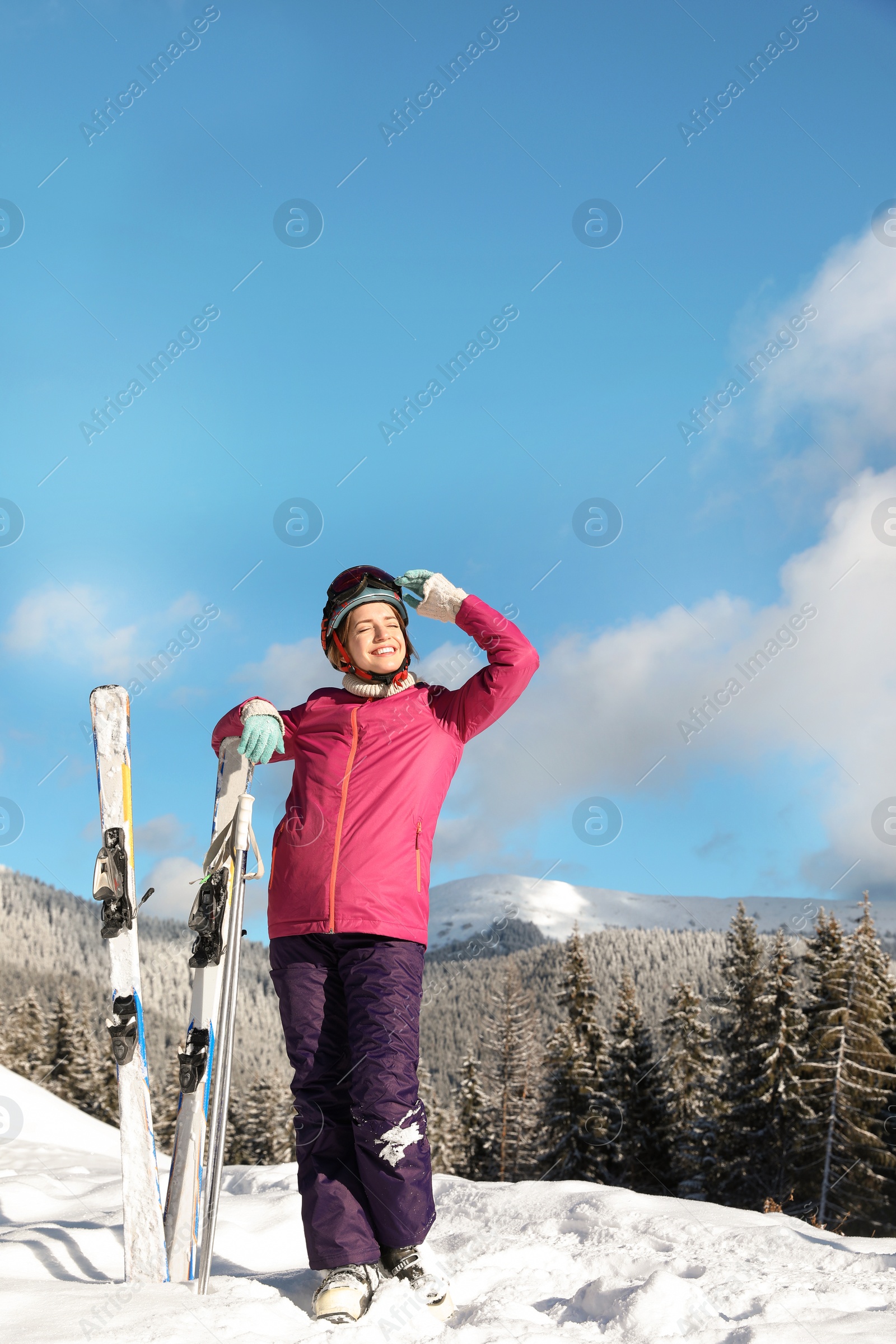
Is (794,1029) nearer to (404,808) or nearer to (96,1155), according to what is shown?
(96,1155)

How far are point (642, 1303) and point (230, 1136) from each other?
46500mm

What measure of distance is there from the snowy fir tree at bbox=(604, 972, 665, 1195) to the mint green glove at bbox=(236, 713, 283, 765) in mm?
26873

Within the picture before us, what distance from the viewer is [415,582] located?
3871 mm

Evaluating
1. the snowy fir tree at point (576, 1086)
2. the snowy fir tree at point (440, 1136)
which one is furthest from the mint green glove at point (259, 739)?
the snowy fir tree at point (440, 1136)

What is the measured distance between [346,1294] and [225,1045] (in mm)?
842

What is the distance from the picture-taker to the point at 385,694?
3.73m

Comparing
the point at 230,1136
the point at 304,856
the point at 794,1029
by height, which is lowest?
the point at 230,1136

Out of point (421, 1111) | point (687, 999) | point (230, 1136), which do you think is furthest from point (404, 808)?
point (230, 1136)

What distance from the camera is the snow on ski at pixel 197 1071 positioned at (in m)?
2.98

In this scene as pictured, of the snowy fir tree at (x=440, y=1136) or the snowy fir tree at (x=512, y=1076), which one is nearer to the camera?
the snowy fir tree at (x=512, y=1076)

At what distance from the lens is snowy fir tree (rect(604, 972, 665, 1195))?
2694cm

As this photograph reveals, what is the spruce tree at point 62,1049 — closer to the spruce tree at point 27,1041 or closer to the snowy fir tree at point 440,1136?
the spruce tree at point 27,1041

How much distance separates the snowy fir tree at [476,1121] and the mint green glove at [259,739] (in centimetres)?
3424

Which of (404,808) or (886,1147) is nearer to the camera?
(404,808)
